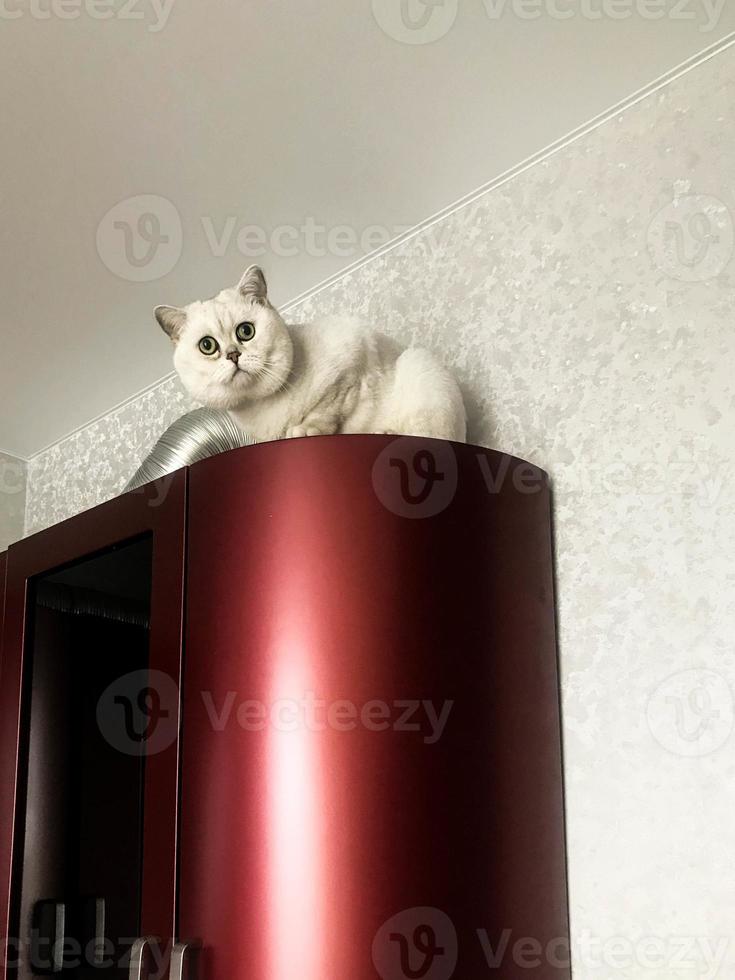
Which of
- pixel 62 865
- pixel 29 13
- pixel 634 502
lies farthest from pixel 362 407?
pixel 62 865

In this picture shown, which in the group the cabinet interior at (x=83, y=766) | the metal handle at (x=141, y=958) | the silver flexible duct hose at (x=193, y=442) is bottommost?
the metal handle at (x=141, y=958)

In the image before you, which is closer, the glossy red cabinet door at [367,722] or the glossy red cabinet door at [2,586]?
the glossy red cabinet door at [367,722]

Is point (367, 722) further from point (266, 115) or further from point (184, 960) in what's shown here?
point (266, 115)

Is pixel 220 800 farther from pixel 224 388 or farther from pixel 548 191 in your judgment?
pixel 548 191

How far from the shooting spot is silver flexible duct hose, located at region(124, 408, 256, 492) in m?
1.46

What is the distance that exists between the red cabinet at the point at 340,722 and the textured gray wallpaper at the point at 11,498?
3.91 feet

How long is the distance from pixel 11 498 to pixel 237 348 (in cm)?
134

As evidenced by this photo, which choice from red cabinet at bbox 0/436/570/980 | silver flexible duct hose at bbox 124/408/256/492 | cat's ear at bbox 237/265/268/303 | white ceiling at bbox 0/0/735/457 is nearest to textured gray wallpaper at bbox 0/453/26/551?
white ceiling at bbox 0/0/735/457

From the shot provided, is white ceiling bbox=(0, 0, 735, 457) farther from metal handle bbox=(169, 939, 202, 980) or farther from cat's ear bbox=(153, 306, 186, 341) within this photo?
metal handle bbox=(169, 939, 202, 980)

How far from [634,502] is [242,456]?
493 mm

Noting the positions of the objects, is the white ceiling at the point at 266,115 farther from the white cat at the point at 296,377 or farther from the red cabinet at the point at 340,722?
the red cabinet at the point at 340,722

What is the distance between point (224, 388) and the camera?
1338mm

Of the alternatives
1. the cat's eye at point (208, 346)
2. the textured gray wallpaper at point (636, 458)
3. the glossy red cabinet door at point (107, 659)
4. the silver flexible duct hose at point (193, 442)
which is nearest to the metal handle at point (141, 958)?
the glossy red cabinet door at point (107, 659)

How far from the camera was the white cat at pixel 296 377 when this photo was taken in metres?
1.33
